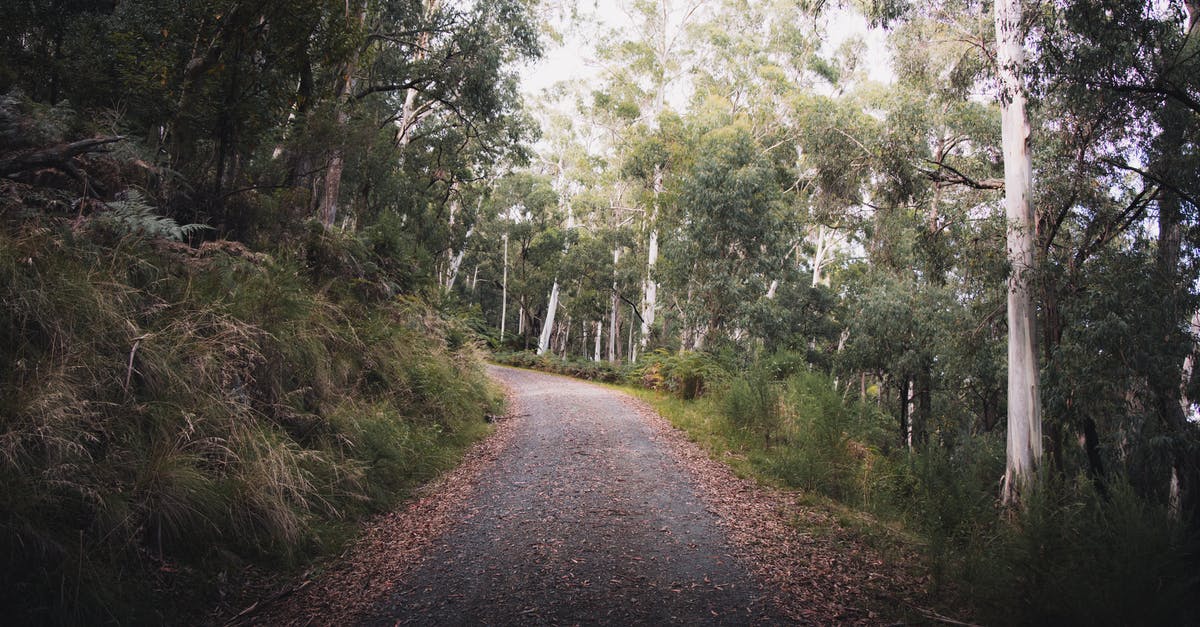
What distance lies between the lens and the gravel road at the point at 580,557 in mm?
3637

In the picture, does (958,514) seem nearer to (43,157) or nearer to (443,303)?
(43,157)

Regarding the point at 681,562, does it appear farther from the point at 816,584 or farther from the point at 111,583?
the point at 111,583

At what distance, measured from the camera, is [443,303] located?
1404cm

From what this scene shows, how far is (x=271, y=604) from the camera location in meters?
3.67

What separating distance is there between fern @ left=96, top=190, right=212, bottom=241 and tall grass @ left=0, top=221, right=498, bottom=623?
0.11m

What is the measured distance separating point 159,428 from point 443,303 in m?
10.2

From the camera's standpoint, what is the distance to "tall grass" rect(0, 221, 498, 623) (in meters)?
3.02

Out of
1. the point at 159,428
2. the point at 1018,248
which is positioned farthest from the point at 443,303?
the point at 1018,248

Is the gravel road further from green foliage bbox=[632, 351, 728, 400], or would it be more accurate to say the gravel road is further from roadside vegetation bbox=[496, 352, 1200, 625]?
green foliage bbox=[632, 351, 728, 400]

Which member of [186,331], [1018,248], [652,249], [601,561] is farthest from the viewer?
[652,249]

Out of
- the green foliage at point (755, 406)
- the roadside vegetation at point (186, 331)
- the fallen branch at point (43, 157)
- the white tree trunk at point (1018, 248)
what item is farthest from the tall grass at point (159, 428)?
the white tree trunk at point (1018, 248)

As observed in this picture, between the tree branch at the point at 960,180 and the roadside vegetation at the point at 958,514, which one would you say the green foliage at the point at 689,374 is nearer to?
the roadside vegetation at the point at 958,514

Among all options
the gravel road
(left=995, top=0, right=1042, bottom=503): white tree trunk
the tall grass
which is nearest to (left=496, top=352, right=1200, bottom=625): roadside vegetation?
(left=995, top=0, right=1042, bottom=503): white tree trunk

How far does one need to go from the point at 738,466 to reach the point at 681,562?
3.40 metres
